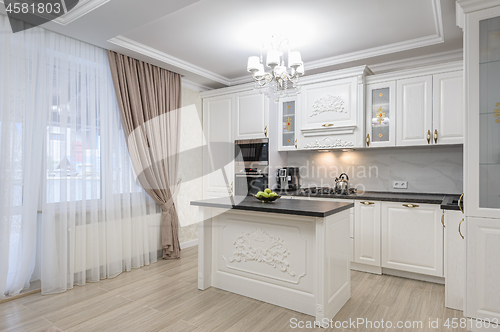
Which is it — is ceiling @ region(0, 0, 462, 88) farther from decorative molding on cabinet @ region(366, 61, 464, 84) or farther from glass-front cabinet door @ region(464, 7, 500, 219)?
glass-front cabinet door @ region(464, 7, 500, 219)

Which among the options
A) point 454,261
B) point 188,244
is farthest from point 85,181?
point 454,261

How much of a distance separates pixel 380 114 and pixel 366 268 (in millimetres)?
1869

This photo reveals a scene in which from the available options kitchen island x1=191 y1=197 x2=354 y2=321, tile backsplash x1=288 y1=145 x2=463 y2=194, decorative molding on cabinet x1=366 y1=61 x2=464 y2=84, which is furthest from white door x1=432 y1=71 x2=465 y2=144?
kitchen island x1=191 y1=197 x2=354 y2=321

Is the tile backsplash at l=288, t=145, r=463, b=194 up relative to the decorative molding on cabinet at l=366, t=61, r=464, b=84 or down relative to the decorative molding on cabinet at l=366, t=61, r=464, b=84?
down

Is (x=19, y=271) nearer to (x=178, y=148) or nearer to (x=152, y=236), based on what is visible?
(x=152, y=236)

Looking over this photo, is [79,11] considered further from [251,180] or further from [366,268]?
[366,268]

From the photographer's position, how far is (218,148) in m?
4.84

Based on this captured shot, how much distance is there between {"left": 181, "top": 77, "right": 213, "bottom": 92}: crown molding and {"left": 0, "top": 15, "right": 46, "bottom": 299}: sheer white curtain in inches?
79.8

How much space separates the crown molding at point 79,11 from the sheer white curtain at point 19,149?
12.4 inches

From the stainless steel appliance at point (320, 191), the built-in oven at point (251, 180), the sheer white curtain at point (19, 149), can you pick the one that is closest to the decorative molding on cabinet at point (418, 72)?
the stainless steel appliance at point (320, 191)

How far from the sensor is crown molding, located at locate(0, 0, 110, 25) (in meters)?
2.56

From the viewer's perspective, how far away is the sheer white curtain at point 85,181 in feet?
9.93

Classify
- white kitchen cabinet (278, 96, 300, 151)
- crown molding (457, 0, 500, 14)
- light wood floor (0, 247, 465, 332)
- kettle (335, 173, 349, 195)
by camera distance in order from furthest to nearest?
white kitchen cabinet (278, 96, 300, 151)
kettle (335, 173, 349, 195)
light wood floor (0, 247, 465, 332)
crown molding (457, 0, 500, 14)

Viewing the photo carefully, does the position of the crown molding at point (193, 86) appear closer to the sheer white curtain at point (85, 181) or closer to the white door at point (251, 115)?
the white door at point (251, 115)
